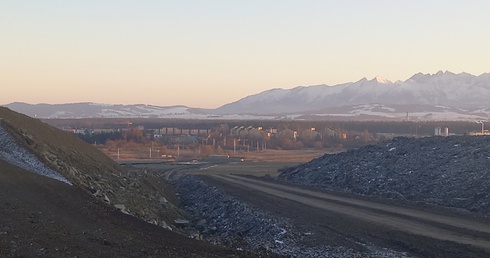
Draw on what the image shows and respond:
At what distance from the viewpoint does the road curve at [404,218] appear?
2403cm

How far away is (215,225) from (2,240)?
14.5 metres

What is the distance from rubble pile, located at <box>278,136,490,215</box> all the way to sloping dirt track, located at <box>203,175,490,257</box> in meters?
3.45

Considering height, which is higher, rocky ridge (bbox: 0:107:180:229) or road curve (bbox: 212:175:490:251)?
rocky ridge (bbox: 0:107:180:229)

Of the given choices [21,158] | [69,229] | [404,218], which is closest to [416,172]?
[404,218]

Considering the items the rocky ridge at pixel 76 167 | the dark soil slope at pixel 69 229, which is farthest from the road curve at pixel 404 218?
the dark soil slope at pixel 69 229

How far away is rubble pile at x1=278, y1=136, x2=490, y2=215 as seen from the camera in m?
36.1

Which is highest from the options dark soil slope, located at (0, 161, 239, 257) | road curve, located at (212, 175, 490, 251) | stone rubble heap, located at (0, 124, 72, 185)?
stone rubble heap, located at (0, 124, 72, 185)

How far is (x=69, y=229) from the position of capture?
17.8 meters

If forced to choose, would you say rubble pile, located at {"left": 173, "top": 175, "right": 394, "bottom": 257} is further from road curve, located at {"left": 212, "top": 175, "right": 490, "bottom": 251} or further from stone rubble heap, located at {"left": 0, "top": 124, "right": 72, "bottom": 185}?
stone rubble heap, located at {"left": 0, "top": 124, "right": 72, "bottom": 185}

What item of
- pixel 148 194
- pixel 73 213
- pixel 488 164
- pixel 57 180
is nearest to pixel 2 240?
pixel 73 213

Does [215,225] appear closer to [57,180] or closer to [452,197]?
[57,180]

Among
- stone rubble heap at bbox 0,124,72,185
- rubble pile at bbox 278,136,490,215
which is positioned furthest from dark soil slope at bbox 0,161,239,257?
rubble pile at bbox 278,136,490,215

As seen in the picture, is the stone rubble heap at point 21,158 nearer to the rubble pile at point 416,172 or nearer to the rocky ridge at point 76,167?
the rocky ridge at point 76,167

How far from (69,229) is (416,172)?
1156 inches
